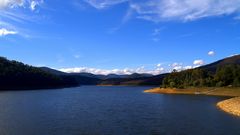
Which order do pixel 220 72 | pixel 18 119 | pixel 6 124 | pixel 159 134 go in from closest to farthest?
1. pixel 159 134
2. pixel 6 124
3. pixel 18 119
4. pixel 220 72

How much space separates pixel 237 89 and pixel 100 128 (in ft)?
317

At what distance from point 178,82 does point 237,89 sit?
135ft

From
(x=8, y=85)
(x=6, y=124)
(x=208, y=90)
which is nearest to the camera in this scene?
(x=6, y=124)

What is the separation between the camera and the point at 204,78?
163500 millimetres

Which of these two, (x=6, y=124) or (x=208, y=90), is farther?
(x=208, y=90)

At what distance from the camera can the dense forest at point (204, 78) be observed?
495ft

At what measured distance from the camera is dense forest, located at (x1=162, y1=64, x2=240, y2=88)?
150887 millimetres

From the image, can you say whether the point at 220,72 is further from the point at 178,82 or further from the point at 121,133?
the point at 121,133

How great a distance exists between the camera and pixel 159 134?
134 feet

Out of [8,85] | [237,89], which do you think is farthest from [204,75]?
[8,85]

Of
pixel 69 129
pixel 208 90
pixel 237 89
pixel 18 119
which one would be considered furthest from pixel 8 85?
pixel 69 129

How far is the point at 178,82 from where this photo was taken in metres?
168

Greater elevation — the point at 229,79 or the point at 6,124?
the point at 229,79

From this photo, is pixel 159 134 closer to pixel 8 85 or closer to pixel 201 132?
pixel 201 132
